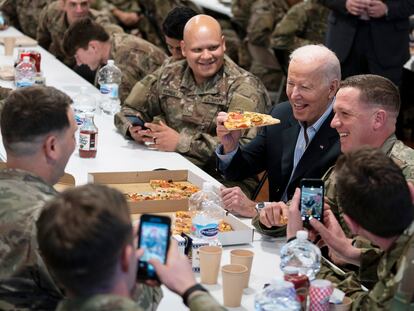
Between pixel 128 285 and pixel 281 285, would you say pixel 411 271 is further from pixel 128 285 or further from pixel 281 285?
pixel 128 285

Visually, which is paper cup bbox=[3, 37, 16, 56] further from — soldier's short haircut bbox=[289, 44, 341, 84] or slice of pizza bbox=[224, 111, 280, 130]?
soldier's short haircut bbox=[289, 44, 341, 84]

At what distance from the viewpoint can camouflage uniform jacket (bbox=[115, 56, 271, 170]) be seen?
16.4 ft

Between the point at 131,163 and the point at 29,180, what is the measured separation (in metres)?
1.76

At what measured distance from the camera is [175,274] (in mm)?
2594

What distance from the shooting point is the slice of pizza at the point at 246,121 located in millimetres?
4340

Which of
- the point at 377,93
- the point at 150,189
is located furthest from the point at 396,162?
the point at 150,189

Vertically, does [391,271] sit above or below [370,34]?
above

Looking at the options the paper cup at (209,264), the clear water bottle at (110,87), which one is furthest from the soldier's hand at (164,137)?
the paper cup at (209,264)

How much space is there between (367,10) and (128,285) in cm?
491

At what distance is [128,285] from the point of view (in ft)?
7.59

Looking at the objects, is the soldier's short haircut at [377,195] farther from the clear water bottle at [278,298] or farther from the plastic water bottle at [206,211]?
the plastic water bottle at [206,211]

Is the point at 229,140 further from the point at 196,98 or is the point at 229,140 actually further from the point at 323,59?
the point at 196,98

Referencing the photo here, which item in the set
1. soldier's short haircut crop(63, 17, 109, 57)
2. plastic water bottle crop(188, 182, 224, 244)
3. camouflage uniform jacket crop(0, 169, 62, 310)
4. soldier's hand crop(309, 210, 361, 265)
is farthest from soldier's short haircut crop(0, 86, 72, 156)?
soldier's short haircut crop(63, 17, 109, 57)

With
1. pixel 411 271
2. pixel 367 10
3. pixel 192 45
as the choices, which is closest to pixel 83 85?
pixel 192 45
